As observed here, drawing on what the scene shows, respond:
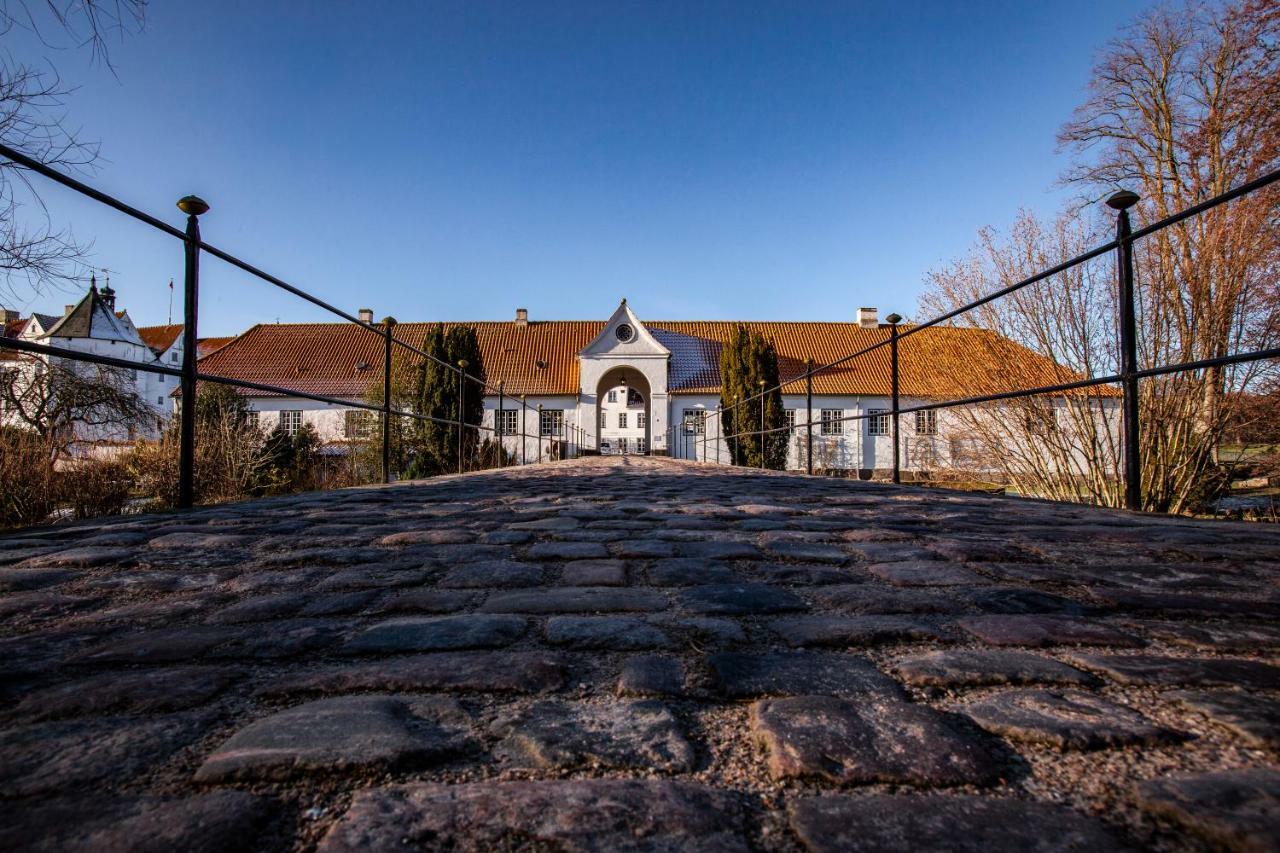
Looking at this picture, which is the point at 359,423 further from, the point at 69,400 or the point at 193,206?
the point at 193,206

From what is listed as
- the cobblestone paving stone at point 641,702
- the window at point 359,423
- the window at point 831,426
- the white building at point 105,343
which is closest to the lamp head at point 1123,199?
the cobblestone paving stone at point 641,702

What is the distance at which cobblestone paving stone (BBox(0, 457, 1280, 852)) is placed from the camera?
698mm

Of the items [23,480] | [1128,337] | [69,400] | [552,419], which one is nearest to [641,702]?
[1128,337]

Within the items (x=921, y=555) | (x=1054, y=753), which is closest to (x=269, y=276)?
(x=921, y=555)

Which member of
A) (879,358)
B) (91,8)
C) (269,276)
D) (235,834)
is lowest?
(235,834)

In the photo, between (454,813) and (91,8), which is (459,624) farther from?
(91,8)

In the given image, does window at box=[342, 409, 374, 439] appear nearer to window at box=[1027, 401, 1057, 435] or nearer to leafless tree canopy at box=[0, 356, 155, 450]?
leafless tree canopy at box=[0, 356, 155, 450]

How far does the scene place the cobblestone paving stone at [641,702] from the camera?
0.70 metres

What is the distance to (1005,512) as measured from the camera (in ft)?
11.3

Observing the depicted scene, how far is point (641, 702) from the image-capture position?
1000 mm

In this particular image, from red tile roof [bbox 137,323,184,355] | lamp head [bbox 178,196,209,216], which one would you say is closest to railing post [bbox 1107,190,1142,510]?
lamp head [bbox 178,196,209,216]

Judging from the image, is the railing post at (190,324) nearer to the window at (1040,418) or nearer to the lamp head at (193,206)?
the lamp head at (193,206)

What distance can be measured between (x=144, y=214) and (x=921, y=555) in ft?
11.8

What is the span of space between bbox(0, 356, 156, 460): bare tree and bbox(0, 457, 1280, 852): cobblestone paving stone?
26.0 feet
